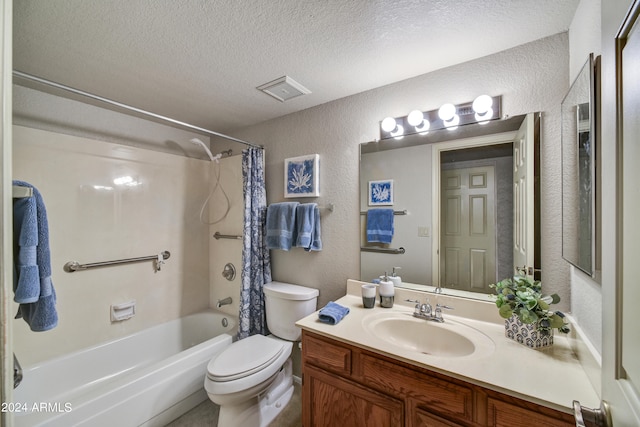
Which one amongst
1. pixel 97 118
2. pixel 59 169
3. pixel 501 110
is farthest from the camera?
pixel 97 118

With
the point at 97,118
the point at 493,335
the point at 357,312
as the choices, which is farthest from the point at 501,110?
the point at 97,118

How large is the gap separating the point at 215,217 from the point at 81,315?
1.27 meters

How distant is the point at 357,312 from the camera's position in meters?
1.50

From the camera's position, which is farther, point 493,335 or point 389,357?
point 493,335

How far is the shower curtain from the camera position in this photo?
2086mm

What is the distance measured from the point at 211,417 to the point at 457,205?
7.11 feet

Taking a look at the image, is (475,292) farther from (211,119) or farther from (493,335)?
(211,119)

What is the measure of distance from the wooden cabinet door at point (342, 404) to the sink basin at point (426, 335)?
26 cm

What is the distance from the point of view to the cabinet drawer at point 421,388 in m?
0.94

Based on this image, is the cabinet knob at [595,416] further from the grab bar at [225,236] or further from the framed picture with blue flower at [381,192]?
the grab bar at [225,236]

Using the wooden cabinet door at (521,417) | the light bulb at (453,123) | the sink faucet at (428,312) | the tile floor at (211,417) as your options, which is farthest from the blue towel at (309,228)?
the wooden cabinet door at (521,417)

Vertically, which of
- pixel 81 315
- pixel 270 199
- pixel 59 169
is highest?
pixel 59 169

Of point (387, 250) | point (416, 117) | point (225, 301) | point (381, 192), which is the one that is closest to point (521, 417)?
point (387, 250)

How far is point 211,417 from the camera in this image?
1740 mm
